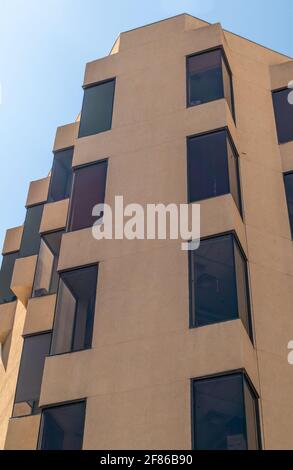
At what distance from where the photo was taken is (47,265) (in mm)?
23062

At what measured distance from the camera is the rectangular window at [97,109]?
74.1ft

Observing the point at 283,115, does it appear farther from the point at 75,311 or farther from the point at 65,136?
the point at 75,311

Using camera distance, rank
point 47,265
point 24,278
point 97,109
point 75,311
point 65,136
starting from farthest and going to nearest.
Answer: point 65,136, point 24,278, point 97,109, point 47,265, point 75,311

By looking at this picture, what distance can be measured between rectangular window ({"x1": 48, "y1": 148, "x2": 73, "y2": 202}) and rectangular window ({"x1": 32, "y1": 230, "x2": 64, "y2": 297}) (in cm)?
185

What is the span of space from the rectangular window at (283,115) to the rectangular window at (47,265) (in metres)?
7.95

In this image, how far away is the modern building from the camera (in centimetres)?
1565

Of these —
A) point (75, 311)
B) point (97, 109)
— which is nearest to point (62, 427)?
point (75, 311)

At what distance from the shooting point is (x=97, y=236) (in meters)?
19.5

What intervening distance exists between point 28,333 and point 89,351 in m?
4.63

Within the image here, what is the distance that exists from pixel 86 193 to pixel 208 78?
556 centimetres

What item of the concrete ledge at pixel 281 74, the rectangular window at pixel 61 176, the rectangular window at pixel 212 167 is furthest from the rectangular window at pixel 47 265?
the concrete ledge at pixel 281 74

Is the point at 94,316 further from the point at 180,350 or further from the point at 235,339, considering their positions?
the point at 235,339

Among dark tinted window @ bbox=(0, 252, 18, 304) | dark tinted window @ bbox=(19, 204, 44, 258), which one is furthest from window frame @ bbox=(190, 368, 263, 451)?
dark tinted window @ bbox=(0, 252, 18, 304)

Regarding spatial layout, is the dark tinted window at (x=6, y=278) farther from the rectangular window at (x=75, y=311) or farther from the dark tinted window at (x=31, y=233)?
the rectangular window at (x=75, y=311)
